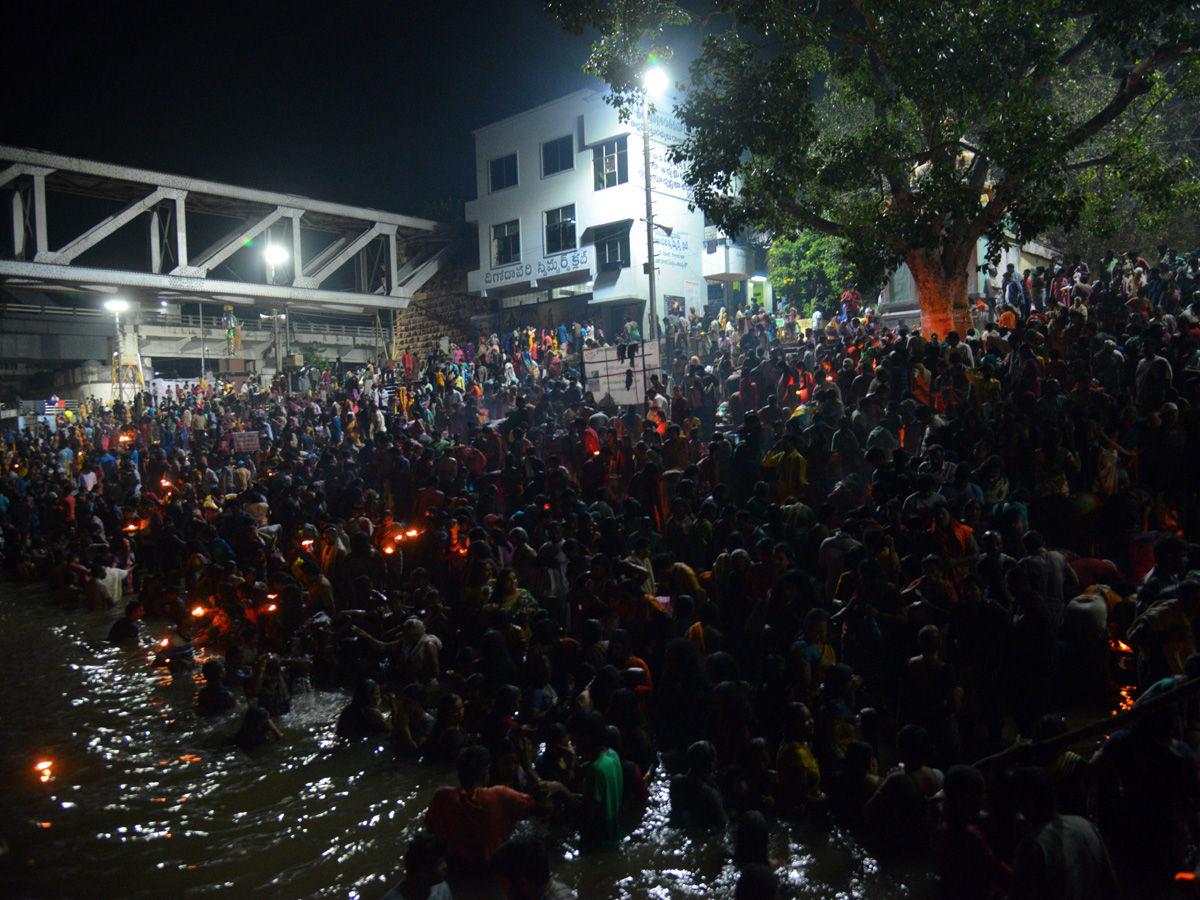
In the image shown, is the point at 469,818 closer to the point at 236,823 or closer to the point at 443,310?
the point at 236,823

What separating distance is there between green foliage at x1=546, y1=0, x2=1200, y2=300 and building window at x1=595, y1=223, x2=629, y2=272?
1749cm

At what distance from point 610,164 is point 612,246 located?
3516 millimetres

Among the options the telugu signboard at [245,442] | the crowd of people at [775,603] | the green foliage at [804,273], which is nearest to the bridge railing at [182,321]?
the telugu signboard at [245,442]

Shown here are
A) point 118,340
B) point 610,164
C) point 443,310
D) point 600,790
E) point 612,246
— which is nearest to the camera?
point 600,790

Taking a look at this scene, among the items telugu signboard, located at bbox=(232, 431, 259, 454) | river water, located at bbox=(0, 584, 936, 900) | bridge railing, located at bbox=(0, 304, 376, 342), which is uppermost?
bridge railing, located at bbox=(0, 304, 376, 342)

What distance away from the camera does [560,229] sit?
35562 mm

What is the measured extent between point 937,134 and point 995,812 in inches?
491

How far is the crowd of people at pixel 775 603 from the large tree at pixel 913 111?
204 centimetres

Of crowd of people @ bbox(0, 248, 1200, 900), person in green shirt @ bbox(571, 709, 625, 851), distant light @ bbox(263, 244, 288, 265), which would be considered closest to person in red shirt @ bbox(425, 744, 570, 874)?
crowd of people @ bbox(0, 248, 1200, 900)

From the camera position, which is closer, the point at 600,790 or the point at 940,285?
the point at 600,790

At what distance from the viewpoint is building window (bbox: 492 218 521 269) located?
1475 inches

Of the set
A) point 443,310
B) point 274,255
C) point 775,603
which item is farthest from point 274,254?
point 775,603

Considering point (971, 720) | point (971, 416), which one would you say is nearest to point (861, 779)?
point (971, 720)

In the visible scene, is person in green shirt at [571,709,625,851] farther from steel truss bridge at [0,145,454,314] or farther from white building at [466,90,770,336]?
steel truss bridge at [0,145,454,314]
